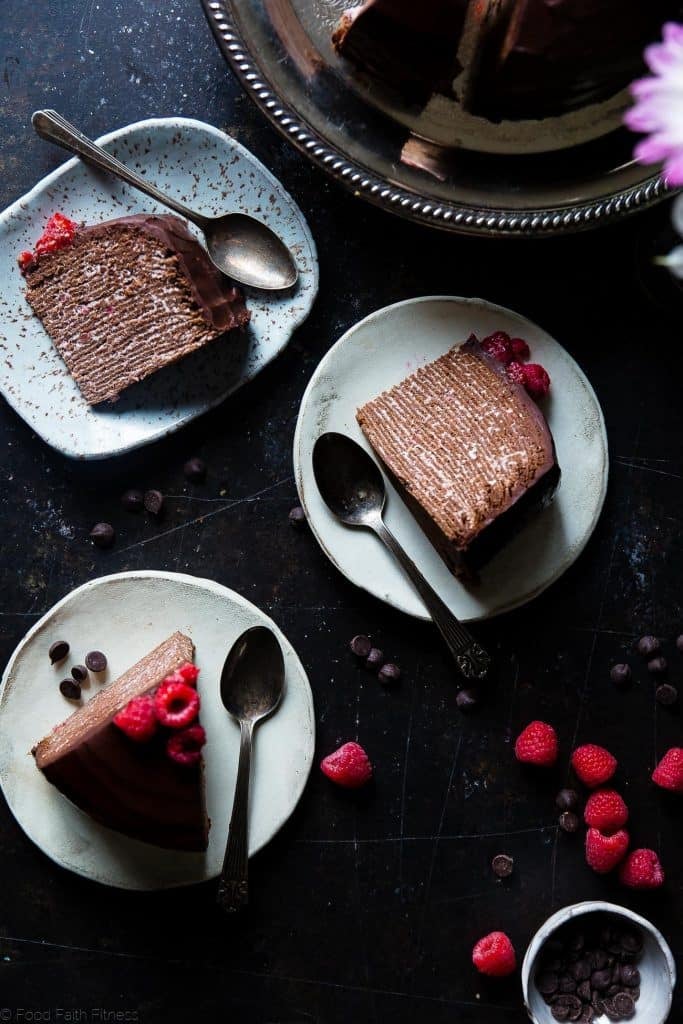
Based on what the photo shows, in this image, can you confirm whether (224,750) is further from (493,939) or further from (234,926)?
(493,939)

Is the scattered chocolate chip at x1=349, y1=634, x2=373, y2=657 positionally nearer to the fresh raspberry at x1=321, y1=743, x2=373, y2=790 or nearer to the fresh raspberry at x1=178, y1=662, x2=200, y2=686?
the fresh raspberry at x1=321, y1=743, x2=373, y2=790

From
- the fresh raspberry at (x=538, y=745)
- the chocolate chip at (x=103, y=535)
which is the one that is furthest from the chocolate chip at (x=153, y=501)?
the fresh raspberry at (x=538, y=745)

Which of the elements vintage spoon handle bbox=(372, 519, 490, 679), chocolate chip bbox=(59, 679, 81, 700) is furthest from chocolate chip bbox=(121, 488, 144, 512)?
vintage spoon handle bbox=(372, 519, 490, 679)

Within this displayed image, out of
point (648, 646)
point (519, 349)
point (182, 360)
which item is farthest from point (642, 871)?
point (182, 360)

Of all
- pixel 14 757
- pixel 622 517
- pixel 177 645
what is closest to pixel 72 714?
pixel 14 757

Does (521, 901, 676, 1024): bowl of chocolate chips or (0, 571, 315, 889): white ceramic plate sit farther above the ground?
(0, 571, 315, 889): white ceramic plate

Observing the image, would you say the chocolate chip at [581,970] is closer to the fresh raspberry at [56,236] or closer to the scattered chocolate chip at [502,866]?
the scattered chocolate chip at [502,866]

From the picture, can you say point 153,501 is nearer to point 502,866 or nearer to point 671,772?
point 502,866
